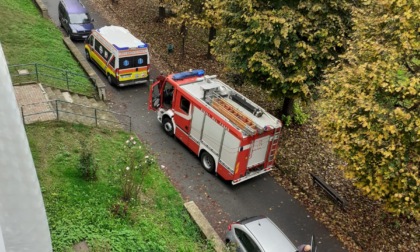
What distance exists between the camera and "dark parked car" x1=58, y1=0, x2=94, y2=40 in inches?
945

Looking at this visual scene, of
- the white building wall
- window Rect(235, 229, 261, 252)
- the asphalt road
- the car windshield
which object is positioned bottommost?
the asphalt road

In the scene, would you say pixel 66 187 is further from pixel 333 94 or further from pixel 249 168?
pixel 333 94

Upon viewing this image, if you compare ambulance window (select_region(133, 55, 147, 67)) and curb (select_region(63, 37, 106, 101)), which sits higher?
ambulance window (select_region(133, 55, 147, 67))

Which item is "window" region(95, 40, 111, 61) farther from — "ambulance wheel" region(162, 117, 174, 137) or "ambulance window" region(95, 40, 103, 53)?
"ambulance wheel" region(162, 117, 174, 137)

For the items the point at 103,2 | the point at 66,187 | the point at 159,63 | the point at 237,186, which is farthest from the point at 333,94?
the point at 103,2

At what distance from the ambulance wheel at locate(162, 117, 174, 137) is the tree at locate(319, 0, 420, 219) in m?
7.00

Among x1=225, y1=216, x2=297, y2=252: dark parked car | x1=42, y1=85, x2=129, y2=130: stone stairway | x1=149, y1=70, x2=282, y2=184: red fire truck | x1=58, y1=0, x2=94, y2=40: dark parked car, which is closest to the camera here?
x1=225, y1=216, x2=297, y2=252: dark parked car

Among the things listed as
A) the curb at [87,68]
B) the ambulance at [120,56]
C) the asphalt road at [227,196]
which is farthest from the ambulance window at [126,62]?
the asphalt road at [227,196]

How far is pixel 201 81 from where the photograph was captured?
1606cm

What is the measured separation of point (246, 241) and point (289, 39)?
774 cm

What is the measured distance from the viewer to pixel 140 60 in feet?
64.7

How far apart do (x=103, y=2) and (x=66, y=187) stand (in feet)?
74.9

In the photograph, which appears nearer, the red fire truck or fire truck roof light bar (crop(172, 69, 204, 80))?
the red fire truck

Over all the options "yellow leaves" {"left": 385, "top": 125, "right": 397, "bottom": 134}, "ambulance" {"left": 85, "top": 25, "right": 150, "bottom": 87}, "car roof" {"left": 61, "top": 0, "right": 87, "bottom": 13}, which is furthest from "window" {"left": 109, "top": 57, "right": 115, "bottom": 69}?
"yellow leaves" {"left": 385, "top": 125, "right": 397, "bottom": 134}
